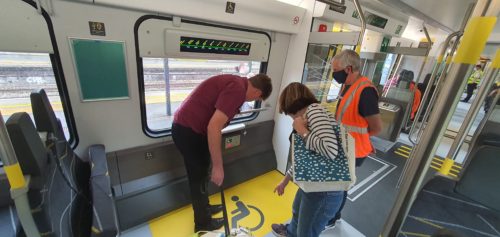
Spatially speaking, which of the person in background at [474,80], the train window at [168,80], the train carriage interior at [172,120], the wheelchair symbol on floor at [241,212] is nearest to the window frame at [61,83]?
the train carriage interior at [172,120]

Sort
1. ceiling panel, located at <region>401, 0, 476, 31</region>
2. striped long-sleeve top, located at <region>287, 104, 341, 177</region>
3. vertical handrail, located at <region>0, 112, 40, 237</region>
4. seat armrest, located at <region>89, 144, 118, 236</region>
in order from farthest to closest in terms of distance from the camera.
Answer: ceiling panel, located at <region>401, 0, 476, 31</region> < seat armrest, located at <region>89, 144, 118, 236</region> < striped long-sleeve top, located at <region>287, 104, 341, 177</region> < vertical handrail, located at <region>0, 112, 40, 237</region>

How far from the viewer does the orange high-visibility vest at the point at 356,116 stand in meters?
1.75

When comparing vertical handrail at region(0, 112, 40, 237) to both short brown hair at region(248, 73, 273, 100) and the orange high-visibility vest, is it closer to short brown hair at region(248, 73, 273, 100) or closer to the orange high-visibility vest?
short brown hair at region(248, 73, 273, 100)

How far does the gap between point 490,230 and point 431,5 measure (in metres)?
2.92

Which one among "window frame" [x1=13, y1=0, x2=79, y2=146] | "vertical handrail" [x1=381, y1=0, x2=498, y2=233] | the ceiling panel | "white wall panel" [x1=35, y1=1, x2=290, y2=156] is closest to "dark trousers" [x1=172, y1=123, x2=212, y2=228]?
"white wall panel" [x1=35, y1=1, x2=290, y2=156]

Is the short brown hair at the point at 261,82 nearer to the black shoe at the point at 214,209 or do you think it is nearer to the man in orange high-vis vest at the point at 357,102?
the man in orange high-vis vest at the point at 357,102

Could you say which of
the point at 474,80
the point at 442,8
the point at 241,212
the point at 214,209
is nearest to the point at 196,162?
the point at 214,209

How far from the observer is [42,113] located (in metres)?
1.36

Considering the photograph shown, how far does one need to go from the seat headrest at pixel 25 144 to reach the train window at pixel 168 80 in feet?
3.88

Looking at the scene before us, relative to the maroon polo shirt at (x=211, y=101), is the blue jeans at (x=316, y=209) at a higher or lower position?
lower

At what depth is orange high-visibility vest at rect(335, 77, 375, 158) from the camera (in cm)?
175

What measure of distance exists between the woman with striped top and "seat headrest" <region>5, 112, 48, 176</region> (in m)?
1.35

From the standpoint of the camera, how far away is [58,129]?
4.98 ft

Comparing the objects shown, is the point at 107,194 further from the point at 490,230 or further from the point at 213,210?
the point at 490,230
